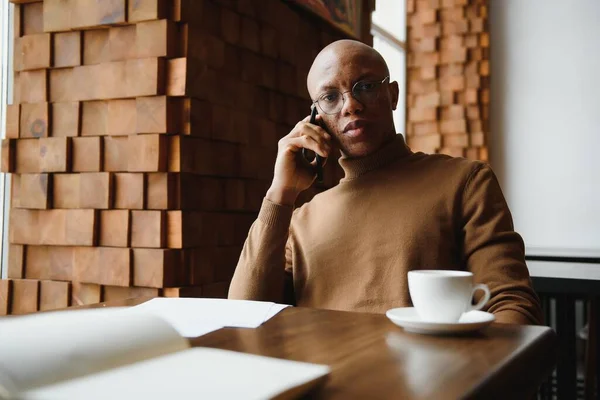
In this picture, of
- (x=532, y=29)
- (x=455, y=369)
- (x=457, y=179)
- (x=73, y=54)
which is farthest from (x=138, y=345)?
(x=532, y=29)

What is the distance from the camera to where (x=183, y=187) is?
1.71m

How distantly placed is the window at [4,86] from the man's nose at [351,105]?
109 centimetres

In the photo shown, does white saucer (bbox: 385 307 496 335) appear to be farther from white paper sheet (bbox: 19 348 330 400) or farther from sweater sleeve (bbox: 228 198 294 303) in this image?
sweater sleeve (bbox: 228 198 294 303)

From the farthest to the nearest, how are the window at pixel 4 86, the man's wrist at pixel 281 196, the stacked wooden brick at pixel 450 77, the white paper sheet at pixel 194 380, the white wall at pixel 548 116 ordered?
the stacked wooden brick at pixel 450 77 < the white wall at pixel 548 116 < the window at pixel 4 86 < the man's wrist at pixel 281 196 < the white paper sheet at pixel 194 380

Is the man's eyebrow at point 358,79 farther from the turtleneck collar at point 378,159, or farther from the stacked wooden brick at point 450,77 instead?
the stacked wooden brick at point 450,77

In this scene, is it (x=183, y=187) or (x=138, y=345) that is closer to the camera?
(x=138, y=345)

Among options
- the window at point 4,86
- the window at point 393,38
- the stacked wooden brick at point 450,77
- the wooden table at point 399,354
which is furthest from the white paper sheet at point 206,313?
the stacked wooden brick at point 450,77

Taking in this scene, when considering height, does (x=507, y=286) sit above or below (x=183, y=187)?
below

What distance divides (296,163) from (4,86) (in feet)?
3.36

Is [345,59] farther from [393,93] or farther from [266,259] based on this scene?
[266,259]

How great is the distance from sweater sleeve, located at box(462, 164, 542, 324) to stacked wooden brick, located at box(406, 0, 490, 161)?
3366mm

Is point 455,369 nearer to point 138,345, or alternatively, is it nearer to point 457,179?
point 138,345

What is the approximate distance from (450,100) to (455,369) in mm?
4294

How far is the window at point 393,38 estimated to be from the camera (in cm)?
447
